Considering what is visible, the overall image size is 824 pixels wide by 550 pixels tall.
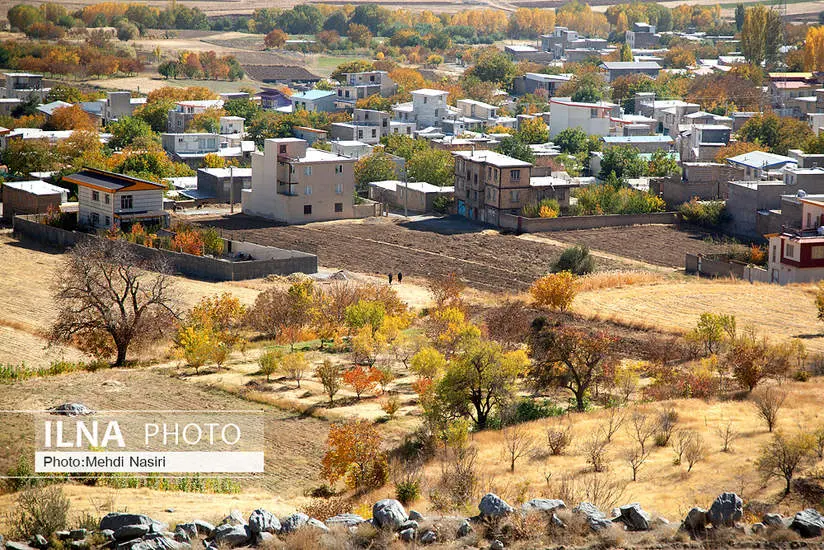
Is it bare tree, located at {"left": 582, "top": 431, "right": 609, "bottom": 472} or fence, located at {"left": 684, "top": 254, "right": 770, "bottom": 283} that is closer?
bare tree, located at {"left": 582, "top": 431, "right": 609, "bottom": 472}

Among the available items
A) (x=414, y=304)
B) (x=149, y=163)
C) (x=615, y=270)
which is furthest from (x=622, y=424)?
(x=149, y=163)

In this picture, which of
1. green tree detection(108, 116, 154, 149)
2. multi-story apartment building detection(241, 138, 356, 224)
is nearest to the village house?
multi-story apartment building detection(241, 138, 356, 224)

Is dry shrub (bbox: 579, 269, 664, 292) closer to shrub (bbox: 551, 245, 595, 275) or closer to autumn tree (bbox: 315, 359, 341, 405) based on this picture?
shrub (bbox: 551, 245, 595, 275)

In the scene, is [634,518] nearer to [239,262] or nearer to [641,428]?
[641,428]

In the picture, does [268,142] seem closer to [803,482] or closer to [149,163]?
[149,163]

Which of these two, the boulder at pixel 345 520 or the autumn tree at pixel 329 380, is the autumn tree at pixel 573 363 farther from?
the boulder at pixel 345 520
